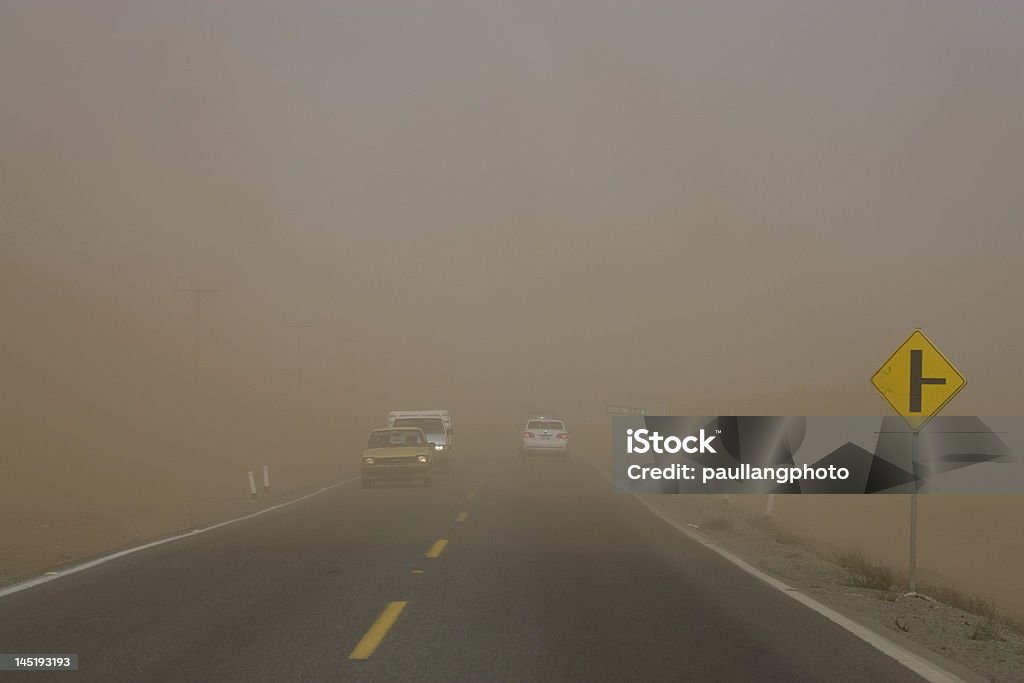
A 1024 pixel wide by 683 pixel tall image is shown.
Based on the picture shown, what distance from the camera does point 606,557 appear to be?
51.4 ft

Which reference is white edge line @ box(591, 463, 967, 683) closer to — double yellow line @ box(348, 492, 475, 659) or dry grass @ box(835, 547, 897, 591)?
dry grass @ box(835, 547, 897, 591)

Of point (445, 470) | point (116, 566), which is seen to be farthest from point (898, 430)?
point (116, 566)

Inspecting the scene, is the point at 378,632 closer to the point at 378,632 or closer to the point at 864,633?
the point at 378,632

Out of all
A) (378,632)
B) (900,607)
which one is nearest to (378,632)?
(378,632)

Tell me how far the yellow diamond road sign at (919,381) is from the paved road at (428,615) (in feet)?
9.22

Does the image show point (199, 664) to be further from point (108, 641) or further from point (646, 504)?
A: point (646, 504)

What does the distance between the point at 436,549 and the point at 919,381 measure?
24.0ft

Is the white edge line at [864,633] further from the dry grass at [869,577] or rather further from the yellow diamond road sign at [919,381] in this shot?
the yellow diamond road sign at [919,381]

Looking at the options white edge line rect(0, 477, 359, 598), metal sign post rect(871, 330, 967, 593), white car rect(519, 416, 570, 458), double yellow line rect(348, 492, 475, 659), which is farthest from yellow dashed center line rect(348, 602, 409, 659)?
white car rect(519, 416, 570, 458)

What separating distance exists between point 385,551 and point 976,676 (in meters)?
9.27

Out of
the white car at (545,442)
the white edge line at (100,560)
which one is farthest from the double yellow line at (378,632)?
the white car at (545,442)

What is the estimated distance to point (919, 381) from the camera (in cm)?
1306

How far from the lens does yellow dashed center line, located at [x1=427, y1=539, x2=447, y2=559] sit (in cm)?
1545

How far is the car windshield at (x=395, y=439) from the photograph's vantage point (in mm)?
31172
